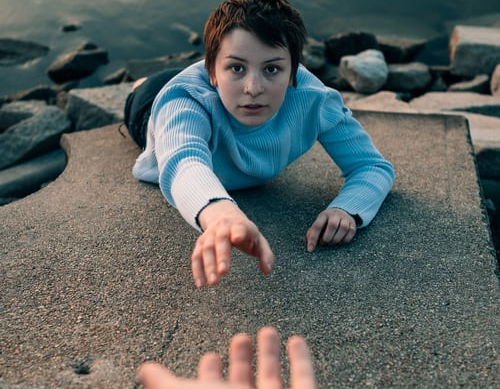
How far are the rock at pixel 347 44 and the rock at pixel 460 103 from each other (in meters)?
1.11

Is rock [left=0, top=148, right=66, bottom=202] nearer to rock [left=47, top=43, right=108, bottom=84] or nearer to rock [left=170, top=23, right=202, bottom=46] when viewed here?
rock [left=47, top=43, right=108, bottom=84]

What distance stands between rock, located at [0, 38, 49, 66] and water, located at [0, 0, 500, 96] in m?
0.10

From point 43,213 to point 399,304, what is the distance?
4.66 feet

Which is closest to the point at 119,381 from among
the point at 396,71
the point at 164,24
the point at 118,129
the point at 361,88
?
the point at 118,129

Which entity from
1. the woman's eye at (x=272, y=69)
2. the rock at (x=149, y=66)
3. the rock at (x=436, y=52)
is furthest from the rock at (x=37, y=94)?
the rock at (x=436, y=52)

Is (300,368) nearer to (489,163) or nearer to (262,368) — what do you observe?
(262,368)

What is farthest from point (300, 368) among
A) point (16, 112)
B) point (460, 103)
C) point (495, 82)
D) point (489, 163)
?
point (495, 82)

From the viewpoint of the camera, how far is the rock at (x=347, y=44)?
5.12 meters

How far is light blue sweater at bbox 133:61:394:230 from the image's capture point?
77.1 inches

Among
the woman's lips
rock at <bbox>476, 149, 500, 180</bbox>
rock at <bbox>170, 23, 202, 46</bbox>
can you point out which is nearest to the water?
rock at <bbox>170, 23, 202, 46</bbox>

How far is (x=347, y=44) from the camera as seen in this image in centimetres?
517

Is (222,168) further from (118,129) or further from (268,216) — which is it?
(118,129)

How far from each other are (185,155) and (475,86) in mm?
3370

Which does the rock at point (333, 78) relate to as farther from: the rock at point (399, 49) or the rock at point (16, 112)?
the rock at point (16, 112)
